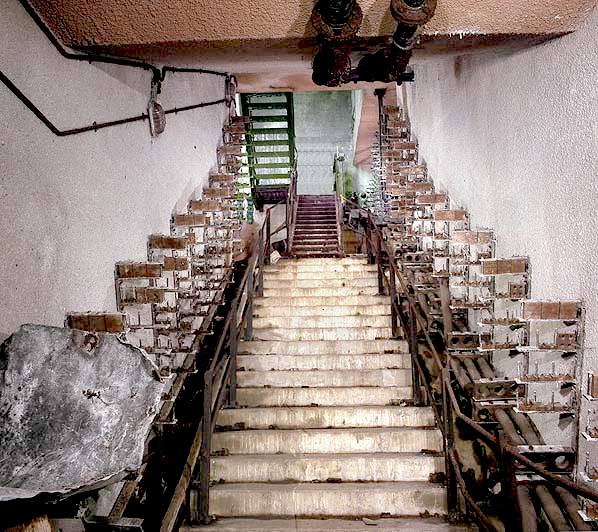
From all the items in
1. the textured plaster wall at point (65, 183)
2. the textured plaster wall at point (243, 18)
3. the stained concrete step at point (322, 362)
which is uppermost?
the textured plaster wall at point (243, 18)

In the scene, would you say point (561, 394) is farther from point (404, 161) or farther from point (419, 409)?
point (404, 161)

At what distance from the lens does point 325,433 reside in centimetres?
484

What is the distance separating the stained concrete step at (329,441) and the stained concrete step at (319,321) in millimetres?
2160

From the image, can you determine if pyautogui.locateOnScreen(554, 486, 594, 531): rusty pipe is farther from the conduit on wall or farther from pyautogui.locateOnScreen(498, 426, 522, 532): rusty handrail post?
the conduit on wall

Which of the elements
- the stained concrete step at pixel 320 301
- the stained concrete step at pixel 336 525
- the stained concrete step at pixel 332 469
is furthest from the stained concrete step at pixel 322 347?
the stained concrete step at pixel 336 525

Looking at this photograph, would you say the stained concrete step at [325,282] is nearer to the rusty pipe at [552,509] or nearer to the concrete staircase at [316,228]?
the concrete staircase at [316,228]

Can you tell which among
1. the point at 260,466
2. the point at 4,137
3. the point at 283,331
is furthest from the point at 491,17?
the point at 283,331

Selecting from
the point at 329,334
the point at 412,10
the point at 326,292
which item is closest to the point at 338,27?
the point at 412,10

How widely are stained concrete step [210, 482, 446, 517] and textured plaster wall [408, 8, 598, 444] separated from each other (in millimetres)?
1781

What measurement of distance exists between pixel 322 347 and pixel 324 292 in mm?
1683

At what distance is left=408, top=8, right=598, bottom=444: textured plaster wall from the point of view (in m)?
3.33

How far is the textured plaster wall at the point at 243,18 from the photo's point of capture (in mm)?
2996

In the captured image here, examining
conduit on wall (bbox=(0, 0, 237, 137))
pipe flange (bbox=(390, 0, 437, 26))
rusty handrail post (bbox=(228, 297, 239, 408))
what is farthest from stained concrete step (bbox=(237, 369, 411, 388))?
pipe flange (bbox=(390, 0, 437, 26))

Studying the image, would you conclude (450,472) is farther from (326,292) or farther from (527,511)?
(326,292)
